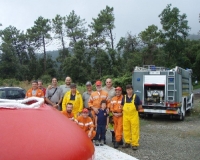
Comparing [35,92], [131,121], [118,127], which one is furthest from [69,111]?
[35,92]

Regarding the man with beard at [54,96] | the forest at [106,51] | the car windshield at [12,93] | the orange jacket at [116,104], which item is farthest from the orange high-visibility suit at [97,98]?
the forest at [106,51]

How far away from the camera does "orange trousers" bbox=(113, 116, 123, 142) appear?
24.0 ft

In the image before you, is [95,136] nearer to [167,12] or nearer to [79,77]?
[79,77]

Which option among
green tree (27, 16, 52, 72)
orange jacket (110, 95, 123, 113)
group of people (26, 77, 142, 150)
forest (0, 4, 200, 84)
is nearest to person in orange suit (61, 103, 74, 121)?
group of people (26, 77, 142, 150)

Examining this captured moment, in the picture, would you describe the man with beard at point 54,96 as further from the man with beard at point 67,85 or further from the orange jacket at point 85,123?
the orange jacket at point 85,123

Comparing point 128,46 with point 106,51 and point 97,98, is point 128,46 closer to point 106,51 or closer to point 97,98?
point 106,51

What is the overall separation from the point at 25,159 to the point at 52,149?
0.82 feet

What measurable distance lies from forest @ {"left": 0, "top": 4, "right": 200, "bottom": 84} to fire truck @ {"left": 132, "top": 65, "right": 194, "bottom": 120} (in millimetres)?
23529

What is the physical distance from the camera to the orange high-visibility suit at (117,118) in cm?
723

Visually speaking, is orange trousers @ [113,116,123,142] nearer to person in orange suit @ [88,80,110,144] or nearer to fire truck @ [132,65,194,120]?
person in orange suit @ [88,80,110,144]

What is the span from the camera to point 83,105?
7.70m

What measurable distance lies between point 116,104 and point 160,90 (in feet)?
21.7

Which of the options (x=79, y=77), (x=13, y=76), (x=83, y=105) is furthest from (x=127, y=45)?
(x=83, y=105)

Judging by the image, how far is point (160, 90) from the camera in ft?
44.1
